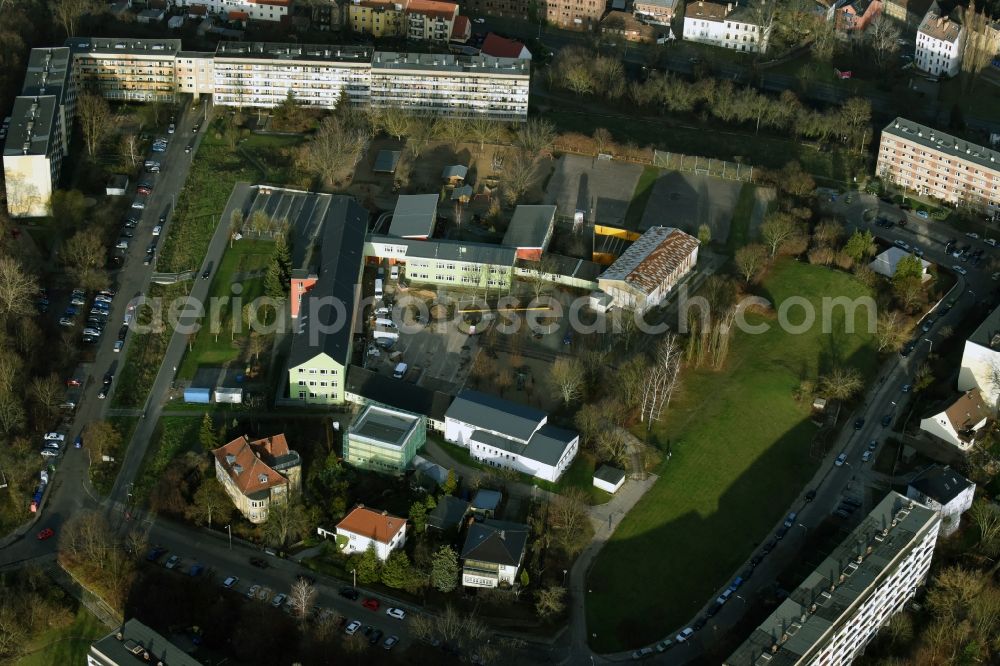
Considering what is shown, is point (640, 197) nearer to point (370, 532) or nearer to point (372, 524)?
point (372, 524)

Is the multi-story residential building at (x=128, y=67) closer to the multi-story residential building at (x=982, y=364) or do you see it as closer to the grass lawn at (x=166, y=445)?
the grass lawn at (x=166, y=445)

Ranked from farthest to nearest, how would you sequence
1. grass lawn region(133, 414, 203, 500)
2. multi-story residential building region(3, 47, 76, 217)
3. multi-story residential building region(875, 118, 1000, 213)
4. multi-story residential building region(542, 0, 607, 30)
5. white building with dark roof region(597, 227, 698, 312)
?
multi-story residential building region(542, 0, 607, 30)
multi-story residential building region(875, 118, 1000, 213)
multi-story residential building region(3, 47, 76, 217)
white building with dark roof region(597, 227, 698, 312)
grass lawn region(133, 414, 203, 500)

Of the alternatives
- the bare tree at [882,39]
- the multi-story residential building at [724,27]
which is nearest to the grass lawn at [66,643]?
the multi-story residential building at [724,27]

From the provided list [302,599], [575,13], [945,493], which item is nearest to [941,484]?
[945,493]

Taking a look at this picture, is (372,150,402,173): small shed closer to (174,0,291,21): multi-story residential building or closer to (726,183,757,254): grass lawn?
(174,0,291,21): multi-story residential building

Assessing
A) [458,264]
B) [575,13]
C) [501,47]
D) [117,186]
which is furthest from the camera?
[575,13]

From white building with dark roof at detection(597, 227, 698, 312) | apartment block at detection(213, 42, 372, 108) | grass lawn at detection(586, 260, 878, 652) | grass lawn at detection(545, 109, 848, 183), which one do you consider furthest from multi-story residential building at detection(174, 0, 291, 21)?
grass lawn at detection(586, 260, 878, 652)
